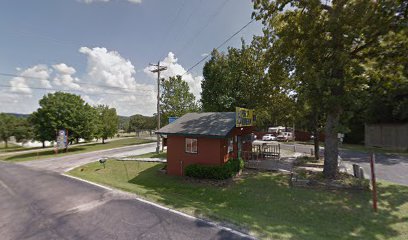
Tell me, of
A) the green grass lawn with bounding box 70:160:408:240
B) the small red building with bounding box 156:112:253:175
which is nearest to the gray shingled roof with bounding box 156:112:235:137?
the small red building with bounding box 156:112:253:175

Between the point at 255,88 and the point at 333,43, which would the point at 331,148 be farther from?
the point at 255,88

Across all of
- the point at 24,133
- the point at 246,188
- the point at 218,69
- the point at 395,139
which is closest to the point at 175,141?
the point at 246,188

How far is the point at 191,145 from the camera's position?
1488cm

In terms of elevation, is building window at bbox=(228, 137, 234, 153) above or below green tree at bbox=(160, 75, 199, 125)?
below

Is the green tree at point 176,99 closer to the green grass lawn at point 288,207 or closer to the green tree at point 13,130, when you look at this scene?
the green grass lawn at point 288,207

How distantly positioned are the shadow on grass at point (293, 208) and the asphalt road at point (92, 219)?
911mm

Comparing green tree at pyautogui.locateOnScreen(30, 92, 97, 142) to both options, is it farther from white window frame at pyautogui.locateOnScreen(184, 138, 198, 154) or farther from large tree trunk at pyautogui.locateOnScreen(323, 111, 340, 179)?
large tree trunk at pyautogui.locateOnScreen(323, 111, 340, 179)

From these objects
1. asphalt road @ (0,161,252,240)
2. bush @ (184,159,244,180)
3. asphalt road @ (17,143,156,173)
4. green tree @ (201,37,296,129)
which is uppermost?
green tree @ (201,37,296,129)

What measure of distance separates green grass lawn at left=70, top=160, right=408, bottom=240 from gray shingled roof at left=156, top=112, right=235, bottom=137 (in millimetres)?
3105

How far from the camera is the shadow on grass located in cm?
658

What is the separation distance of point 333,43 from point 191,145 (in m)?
10.0

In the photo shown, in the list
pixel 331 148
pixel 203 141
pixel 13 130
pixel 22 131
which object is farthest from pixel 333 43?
pixel 13 130

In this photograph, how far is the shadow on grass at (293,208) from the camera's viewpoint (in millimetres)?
6582

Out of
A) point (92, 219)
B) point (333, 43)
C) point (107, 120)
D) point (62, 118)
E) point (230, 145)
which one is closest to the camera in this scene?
point (92, 219)
